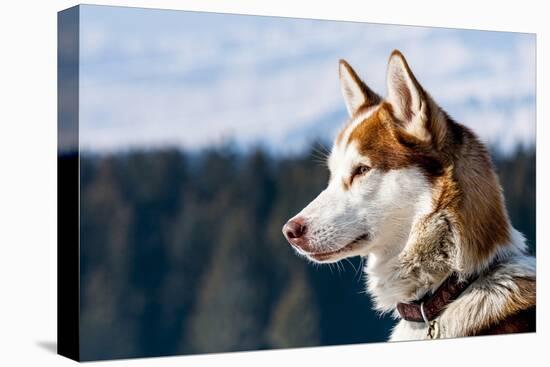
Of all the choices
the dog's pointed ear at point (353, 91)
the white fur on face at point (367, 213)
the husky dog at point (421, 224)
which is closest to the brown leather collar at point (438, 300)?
the husky dog at point (421, 224)

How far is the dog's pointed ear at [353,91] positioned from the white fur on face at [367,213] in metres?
0.44

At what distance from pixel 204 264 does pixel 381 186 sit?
1.22 metres

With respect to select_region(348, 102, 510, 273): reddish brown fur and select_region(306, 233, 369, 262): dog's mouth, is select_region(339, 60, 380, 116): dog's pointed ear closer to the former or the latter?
select_region(348, 102, 510, 273): reddish brown fur

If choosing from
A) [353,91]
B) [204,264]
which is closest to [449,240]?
[353,91]

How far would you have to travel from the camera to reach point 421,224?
19.6ft

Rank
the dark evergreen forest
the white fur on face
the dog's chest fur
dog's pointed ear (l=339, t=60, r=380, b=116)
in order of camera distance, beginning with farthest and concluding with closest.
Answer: dog's pointed ear (l=339, t=60, r=380, b=116), the dark evergreen forest, the white fur on face, the dog's chest fur

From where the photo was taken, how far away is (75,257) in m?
6.21

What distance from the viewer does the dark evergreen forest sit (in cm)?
625

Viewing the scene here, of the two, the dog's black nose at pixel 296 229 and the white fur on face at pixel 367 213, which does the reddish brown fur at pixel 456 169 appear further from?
the dog's black nose at pixel 296 229

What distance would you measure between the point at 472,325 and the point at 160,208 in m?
1.93

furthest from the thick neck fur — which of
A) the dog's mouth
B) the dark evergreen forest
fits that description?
the dark evergreen forest

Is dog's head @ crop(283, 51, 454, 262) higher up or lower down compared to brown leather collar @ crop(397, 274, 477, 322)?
higher up

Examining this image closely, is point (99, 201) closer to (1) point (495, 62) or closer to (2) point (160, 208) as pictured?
(2) point (160, 208)

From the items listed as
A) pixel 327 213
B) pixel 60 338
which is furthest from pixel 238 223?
pixel 60 338
